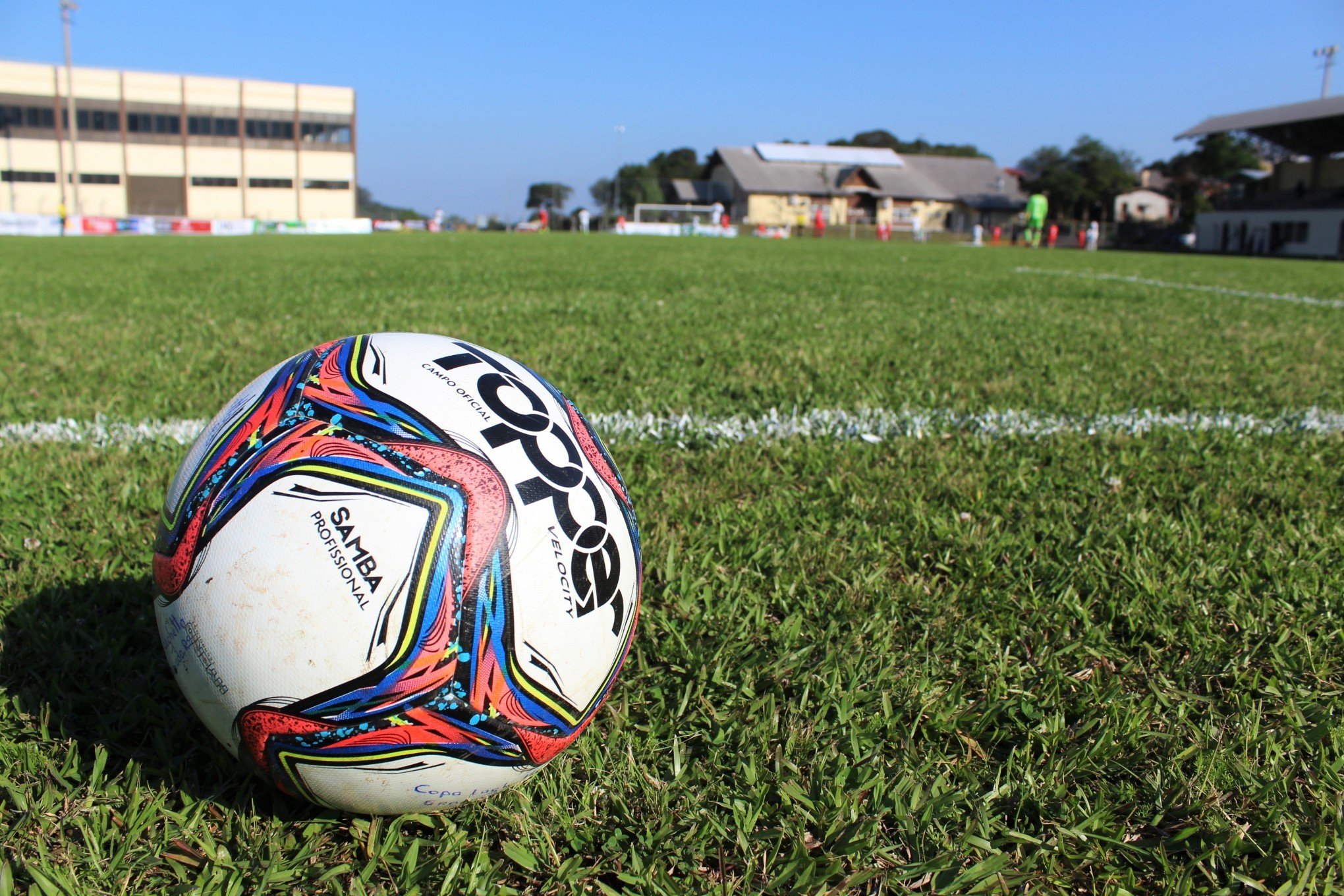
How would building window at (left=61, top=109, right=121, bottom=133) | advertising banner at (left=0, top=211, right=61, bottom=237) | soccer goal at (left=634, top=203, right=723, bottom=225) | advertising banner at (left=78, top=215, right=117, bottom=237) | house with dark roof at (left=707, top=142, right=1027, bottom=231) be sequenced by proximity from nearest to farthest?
1. advertising banner at (left=0, top=211, right=61, bottom=237)
2. advertising banner at (left=78, top=215, right=117, bottom=237)
3. building window at (left=61, top=109, right=121, bottom=133)
4. soccer goal at (left=634, top=203, right=723, bottom=225)
5. house with dark roof at (left=707, top=142, right=1027, bottom=231)

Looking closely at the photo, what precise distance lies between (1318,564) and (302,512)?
8.45ft

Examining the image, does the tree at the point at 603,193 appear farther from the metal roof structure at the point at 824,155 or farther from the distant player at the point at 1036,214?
the distant player at the point at 1036,214

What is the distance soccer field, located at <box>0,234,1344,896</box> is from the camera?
1391 millimetres

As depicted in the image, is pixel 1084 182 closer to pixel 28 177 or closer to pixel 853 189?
pixel 853 189

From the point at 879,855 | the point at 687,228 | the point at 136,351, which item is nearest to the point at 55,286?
the point at 136,351

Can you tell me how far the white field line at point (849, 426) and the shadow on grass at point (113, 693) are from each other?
1.32 meters

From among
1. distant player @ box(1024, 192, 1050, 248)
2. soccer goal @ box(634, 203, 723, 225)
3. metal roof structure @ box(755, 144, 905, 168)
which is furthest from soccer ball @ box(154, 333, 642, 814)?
metal roof structure @ box(755, 144, 905, 168)

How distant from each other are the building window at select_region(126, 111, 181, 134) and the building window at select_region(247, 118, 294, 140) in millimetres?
4326

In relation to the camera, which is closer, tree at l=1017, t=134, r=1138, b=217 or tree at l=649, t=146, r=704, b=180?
tree at l=1017, t=134, r=1138, b=217

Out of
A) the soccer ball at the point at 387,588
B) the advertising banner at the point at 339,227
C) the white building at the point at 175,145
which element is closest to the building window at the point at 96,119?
the white building at the point at 175,145

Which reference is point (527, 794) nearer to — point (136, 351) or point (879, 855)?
point (879, 855)

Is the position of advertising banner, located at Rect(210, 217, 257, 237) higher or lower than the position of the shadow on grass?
higher

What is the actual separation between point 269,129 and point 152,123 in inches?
279

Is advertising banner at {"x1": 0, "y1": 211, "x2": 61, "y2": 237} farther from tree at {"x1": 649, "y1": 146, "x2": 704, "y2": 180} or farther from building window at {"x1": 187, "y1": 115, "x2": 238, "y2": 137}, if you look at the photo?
tree at {"x1": 649, "y1": 146, "x2": 704, "y2": 180}
